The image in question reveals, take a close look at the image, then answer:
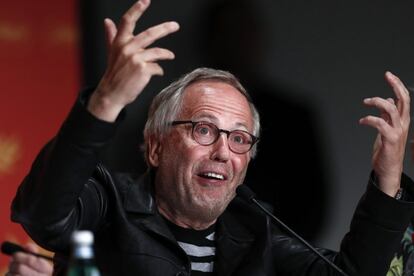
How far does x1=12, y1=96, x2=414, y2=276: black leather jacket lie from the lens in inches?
73.7

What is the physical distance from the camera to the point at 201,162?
2.33 metres

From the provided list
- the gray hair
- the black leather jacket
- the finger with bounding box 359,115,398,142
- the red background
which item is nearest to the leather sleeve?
the black leather jacket

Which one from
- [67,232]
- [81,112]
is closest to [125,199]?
[67,232]

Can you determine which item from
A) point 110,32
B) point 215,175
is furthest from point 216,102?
point 110,32

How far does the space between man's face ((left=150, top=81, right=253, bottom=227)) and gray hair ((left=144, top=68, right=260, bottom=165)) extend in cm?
2

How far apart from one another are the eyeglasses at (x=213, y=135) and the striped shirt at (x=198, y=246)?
0.24 meters

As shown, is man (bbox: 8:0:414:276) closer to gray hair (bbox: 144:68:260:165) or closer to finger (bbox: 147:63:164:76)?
gray hair (bbox: 144:68:260:165)

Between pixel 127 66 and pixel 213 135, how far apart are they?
0.59 m

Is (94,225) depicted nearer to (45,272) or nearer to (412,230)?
(45,272)

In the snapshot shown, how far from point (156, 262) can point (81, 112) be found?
522 mm

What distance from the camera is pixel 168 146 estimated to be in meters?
2.41

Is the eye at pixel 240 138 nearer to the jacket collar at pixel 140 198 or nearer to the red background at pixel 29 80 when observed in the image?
the jacket collar at pixel 140 198

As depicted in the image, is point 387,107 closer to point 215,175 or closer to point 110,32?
point 215,175

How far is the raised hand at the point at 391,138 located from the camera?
7.23 feet
